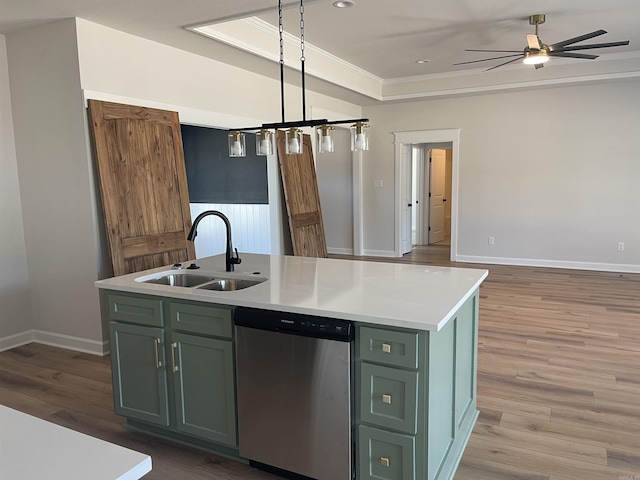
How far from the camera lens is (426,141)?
7789 mm

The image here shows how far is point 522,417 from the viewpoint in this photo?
2857 millimetres

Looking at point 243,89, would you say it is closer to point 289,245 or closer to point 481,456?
point 289,245

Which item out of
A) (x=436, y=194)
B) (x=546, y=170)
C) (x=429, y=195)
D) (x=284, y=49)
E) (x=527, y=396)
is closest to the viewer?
(x=527, y=396)

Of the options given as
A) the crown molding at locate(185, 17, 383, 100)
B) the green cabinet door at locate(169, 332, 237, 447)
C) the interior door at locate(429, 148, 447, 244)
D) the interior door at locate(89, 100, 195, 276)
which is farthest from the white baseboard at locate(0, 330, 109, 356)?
the interior door at locate(429, 148, 447, 244)

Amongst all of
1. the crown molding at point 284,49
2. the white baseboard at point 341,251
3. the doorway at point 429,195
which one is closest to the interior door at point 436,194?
the doorway at point 429,195

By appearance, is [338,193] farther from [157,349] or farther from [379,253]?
[157,349]

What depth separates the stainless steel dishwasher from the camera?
2025mm

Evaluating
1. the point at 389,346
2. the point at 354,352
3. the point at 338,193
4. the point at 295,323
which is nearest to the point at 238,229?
the point at 338,193

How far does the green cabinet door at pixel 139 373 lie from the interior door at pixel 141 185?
137 centimetres

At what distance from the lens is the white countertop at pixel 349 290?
197 cm

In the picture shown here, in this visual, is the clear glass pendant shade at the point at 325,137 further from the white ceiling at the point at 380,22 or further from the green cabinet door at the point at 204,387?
the white ceiling at the point at 380,22

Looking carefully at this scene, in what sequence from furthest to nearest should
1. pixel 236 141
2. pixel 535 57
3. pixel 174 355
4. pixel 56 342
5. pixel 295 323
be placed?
1. pixel 535 57
2. pixel 56 342
3. pixel 236 141
4. pixel 174 355
5. pixel 295 323

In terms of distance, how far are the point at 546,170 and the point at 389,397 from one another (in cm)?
620

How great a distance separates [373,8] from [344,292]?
9.34 ft
